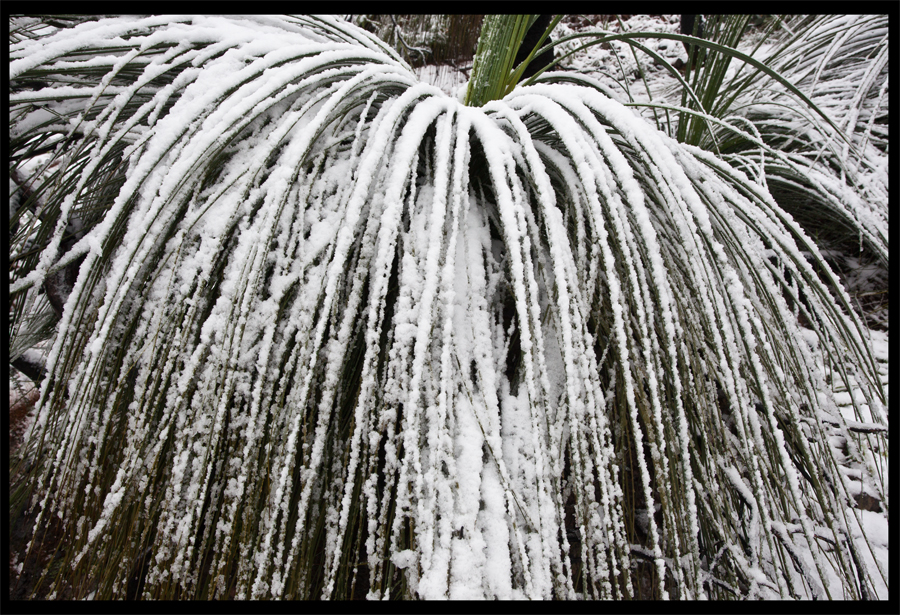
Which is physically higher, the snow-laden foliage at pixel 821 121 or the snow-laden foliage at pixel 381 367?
the snow-laden foliage at pixel 821 121

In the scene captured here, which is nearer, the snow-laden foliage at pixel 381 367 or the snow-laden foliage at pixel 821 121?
the snow-laden foliage at pixel 381 367

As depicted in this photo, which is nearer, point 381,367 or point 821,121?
point 381,367

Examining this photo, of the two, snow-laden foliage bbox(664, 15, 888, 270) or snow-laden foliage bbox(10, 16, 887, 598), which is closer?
snow-laden foliage bbox(10, 16, 887, 598)

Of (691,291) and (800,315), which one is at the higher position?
(800,315)

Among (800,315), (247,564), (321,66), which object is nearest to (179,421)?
(247,564)

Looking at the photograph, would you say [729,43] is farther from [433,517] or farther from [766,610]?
[433,517]

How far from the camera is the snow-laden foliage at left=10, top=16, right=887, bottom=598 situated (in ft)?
1.50

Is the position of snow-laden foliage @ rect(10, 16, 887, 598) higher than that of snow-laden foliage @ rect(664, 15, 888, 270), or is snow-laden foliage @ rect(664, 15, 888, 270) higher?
snow-laden foliage @ rect(664, 15, 888, 270)

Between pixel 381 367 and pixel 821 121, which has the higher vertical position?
pixel 821 121

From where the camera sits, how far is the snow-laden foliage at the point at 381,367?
1.50ft

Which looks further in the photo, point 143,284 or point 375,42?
point 375,42

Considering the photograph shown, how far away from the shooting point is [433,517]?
424 millimetres

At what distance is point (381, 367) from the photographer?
1.80ft

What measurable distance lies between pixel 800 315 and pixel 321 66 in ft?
4.56
